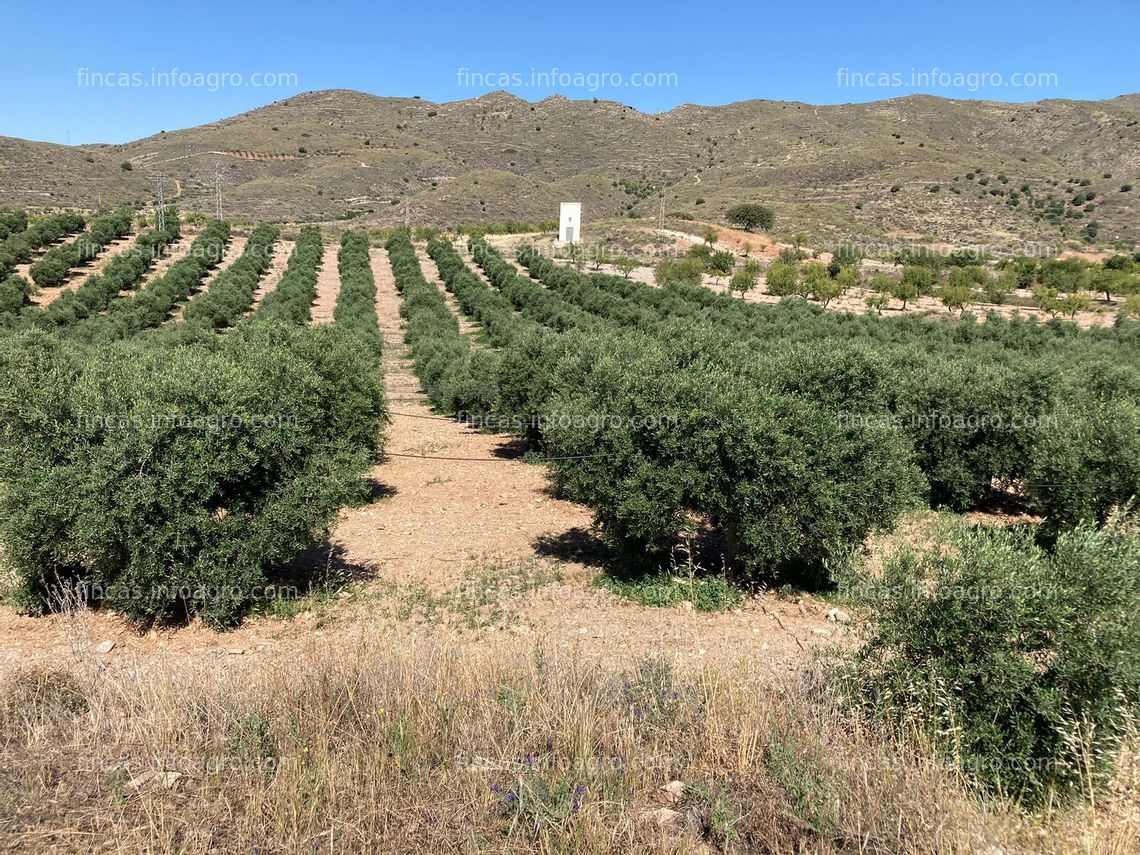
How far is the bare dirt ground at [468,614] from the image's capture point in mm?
8031

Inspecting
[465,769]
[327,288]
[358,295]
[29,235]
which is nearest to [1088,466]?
[465,769]

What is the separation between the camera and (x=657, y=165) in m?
123

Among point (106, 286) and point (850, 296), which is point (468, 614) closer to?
point (106, 286)

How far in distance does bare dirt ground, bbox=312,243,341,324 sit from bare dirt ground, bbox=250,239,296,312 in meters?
3.06

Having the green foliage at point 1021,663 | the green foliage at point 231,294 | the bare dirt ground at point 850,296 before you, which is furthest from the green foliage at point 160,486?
the bare dirt ground at point 850,296

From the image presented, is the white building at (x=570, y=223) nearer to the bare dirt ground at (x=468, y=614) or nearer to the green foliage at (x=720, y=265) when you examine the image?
the green foliage at (x=720, y=265)

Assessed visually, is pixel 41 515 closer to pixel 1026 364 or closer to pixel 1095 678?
pixel 1095 678

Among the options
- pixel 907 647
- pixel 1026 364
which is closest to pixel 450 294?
pixel 1026 364

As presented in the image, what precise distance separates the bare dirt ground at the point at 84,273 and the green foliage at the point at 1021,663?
46.6m

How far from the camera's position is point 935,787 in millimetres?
4617

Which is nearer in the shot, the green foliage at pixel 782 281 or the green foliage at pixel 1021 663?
the green foliage at pixel 1021 663

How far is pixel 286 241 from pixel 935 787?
75173 mm

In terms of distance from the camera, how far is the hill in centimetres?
8088

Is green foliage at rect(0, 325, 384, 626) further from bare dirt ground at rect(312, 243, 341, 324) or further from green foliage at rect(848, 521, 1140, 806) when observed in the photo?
bare dirt ground at rect(312, 243, 341, 324)
